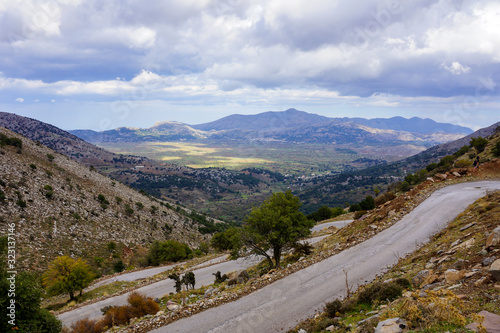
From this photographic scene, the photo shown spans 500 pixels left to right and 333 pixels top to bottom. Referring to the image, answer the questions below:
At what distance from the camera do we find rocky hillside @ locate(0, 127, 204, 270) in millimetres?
36188

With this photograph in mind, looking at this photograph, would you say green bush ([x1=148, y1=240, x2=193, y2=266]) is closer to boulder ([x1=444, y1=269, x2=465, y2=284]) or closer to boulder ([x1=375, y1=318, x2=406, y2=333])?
boulder ([x1=375, y1=318, x2=406, y2=333])

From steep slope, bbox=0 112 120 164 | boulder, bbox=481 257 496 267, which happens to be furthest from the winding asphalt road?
steep slope, bbox=0 112 120 164

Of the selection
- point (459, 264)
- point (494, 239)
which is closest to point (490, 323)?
point (459, 264)

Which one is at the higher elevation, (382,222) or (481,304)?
(481,304)

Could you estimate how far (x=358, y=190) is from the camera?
16900cm

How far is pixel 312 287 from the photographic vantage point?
14539 millimetres

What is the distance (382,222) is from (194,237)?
51799 millimetres

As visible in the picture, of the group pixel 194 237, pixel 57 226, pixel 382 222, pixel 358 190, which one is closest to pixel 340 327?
pixel 382 222

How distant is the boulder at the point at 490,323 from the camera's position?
6.02 m

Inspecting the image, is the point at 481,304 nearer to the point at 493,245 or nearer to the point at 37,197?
the point at 493,245

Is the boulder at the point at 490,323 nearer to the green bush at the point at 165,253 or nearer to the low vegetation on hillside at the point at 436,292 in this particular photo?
the low vegetation on hillside at the point at 436,292

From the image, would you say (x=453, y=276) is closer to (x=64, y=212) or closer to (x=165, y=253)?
(x=165, y=253)

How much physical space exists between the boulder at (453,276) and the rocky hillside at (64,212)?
39873 mm

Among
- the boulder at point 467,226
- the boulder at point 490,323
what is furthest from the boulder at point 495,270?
the boulder at point 467,226
